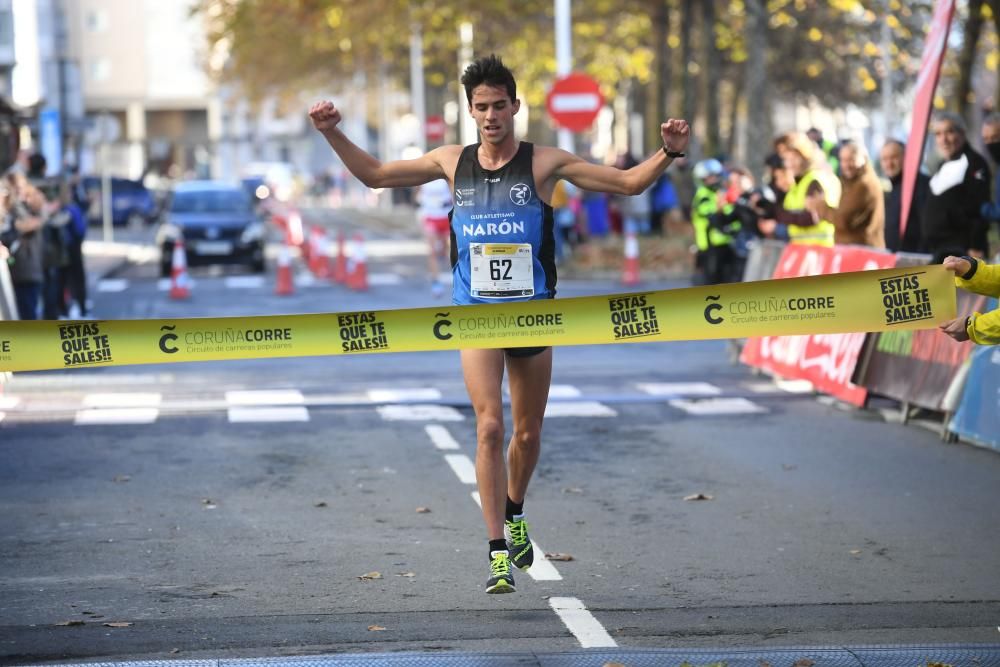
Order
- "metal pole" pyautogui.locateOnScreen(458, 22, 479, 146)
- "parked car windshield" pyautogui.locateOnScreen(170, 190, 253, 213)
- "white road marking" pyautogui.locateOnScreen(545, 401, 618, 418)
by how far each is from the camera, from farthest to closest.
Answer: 1. "metal pole" pyautogui.locateOnScreen(458, 22, 479, 146)
2. "parked car windshield" pyautogui.locateOnScreen(170, 190, 253, 213)
3. "white road marking" pyautogui.locateOnScreen(545, 401, 618, 418)

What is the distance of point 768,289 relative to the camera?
753 cm

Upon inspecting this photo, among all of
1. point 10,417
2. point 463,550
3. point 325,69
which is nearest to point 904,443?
point 463,550

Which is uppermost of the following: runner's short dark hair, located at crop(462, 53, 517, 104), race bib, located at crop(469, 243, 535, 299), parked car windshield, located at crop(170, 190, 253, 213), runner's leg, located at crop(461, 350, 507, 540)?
runner's short dark hair, located at crop(462, 53, 517, 104)

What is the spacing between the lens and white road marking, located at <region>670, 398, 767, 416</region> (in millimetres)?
13863

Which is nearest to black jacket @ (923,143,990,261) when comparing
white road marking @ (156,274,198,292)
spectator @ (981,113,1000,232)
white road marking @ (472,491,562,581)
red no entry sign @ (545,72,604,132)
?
spectator @ (981,113,1000,232)

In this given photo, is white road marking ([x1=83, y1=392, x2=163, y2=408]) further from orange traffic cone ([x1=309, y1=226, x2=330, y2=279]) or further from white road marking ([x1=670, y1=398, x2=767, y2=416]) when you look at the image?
orange traffic cone ([x1=309, y1=226, x2=330, y2=279])

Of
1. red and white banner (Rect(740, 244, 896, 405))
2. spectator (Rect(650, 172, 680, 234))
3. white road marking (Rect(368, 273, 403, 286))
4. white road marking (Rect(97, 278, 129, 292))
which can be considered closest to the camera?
red and white banner (Rect(740, 244, 896, 405))

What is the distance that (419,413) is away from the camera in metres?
13.9

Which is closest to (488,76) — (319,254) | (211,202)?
(319,254)

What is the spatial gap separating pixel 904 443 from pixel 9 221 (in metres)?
9.23

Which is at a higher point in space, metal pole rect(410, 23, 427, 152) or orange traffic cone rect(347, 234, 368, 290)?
metal pole rect(410, 23, 427, 152)

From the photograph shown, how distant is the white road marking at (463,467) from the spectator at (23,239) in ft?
24.7

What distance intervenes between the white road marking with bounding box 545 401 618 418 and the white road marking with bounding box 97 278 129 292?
55.4 ft

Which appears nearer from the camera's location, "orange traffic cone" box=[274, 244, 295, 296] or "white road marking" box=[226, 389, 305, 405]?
"white road marking" box=[226, 389, 305, 405]
